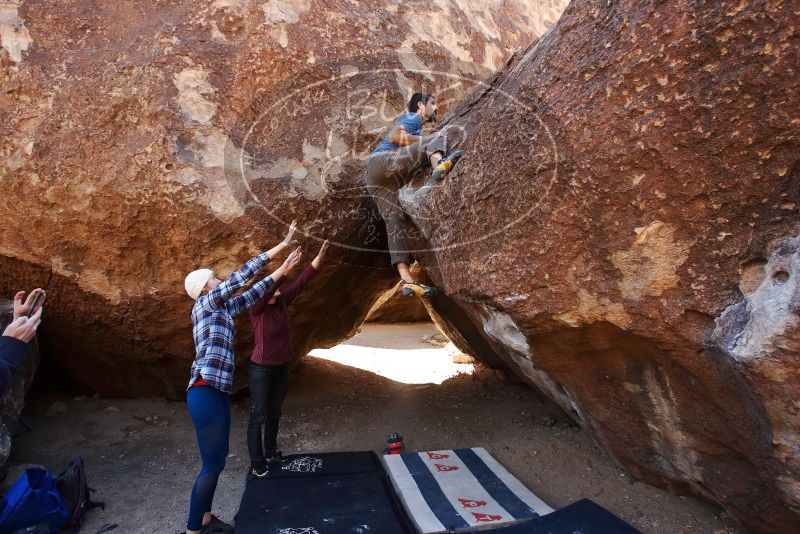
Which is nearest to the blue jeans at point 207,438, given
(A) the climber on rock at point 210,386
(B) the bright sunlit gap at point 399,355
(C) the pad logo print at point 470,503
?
(A) the climber on rock at point 210,386

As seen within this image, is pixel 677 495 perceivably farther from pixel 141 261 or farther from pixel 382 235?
pixel 141 261

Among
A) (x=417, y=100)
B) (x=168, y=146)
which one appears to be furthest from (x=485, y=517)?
(x=168, y=146)

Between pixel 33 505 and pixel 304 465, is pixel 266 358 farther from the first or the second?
pixel 33 505

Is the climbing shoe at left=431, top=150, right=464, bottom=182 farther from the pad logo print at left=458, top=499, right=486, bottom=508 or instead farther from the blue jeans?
the pad logo print at left=458, top=499, right=486, bottom=508

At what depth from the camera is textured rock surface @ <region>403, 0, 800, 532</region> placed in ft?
6.44

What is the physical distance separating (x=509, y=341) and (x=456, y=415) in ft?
5.74

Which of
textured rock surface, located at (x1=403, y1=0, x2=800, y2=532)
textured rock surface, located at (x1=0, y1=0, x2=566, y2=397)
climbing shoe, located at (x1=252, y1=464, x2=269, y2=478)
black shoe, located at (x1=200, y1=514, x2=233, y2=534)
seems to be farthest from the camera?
textured rock surface, located at (x1=0, y1=0, x2=566, y2=397)

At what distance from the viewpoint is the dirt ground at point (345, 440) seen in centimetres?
310

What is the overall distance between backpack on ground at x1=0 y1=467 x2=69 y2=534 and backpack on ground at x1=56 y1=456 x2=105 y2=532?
0.05 m

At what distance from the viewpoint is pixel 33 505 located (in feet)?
9.35

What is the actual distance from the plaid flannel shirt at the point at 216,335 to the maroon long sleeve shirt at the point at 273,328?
1.74 ft

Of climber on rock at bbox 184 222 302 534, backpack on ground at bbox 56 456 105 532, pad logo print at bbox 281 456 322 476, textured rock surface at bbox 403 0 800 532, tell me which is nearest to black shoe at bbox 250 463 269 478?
pad logo print at bbox 281 456 322 476

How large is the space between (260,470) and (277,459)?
0.23m

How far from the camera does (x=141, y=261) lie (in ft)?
12.9
